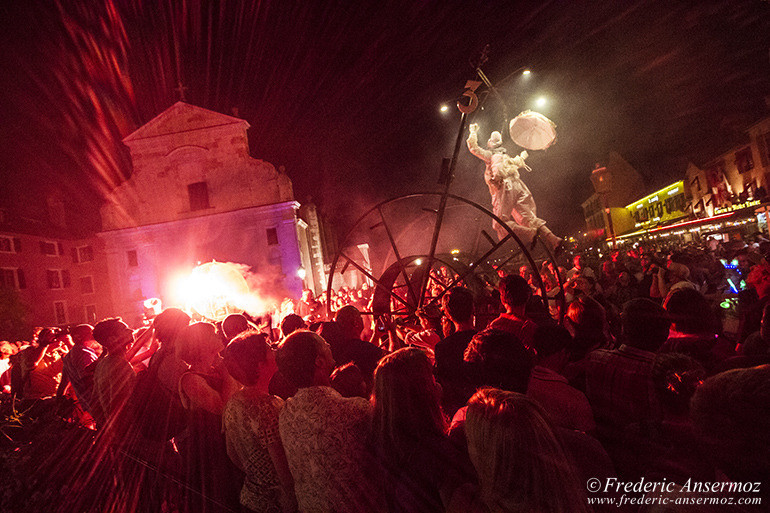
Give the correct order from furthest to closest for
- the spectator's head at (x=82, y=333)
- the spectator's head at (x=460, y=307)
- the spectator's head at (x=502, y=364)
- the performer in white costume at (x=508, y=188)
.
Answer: the performer in white costume at (x=508, y=188)
the spectator's head at (x=82, y=333)
the spectator's head at (x=460, y=307)
the spectator's head at (x=502, y=364)

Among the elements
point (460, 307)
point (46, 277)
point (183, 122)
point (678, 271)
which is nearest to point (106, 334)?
point (460, 307)

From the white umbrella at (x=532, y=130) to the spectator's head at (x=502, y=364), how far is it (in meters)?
5.43

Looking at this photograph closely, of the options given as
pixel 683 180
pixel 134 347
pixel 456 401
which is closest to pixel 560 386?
pixel 456 401

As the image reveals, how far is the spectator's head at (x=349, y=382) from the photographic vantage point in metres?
3.30

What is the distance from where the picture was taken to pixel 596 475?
5.93ft

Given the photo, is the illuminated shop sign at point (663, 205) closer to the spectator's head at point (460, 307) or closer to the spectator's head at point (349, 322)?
the spectator's head at point (460, 307)

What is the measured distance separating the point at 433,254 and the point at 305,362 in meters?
3.13

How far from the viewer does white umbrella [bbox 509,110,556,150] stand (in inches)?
265

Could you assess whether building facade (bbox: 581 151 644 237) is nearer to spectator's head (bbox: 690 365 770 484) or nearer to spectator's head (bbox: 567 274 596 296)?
spectator's head (bbox: 567 274 596 296)

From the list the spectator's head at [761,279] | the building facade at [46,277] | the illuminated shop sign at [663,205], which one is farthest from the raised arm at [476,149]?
the building facade at [46,277]

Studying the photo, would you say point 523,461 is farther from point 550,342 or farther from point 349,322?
point 349,322

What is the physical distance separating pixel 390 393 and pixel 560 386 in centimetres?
119

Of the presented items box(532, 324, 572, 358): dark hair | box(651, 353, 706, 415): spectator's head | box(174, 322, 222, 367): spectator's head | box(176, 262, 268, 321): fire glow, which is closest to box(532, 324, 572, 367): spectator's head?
box(532, 324, 572, 358): dark hair

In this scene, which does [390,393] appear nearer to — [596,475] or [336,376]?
[596,475]
